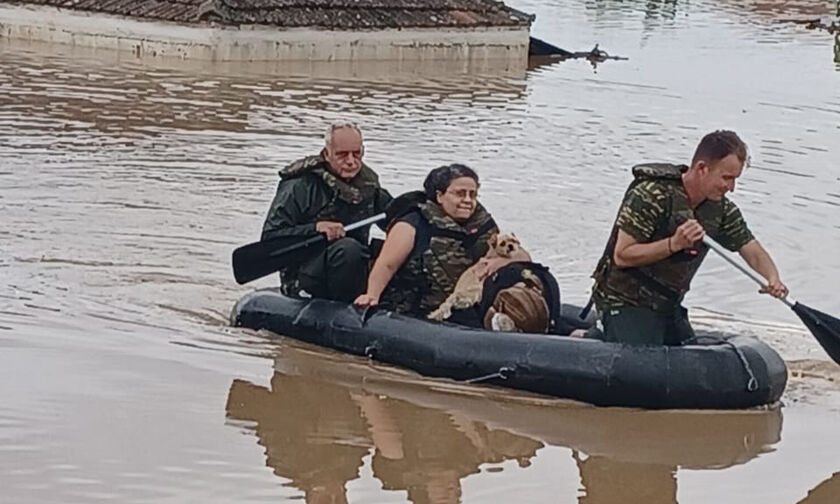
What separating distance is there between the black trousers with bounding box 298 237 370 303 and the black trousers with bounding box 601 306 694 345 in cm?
173

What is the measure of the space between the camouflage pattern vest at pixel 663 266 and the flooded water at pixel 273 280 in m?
0.57

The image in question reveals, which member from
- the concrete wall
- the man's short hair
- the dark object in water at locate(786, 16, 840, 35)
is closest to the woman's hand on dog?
the man's short hair

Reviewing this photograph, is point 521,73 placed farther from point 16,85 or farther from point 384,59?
point 16,85

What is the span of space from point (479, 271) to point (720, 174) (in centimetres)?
166

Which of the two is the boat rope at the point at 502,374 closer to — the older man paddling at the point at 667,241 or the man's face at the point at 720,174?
the older man paddling at the point at 667,241

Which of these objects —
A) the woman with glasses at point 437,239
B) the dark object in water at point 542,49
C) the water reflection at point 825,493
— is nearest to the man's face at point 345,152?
the woman with glasses at point 437,239

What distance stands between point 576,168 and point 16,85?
8.55m

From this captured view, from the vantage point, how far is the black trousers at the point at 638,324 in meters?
8.32

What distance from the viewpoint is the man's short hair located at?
7766 mm

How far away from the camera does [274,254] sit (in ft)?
31.5

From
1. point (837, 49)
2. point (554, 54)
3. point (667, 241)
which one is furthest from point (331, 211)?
point (837, 49)

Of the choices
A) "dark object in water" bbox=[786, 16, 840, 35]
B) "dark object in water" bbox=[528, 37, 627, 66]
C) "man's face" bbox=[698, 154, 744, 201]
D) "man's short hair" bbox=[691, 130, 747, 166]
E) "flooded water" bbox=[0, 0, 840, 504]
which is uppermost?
"man's short hair" bbox=[691, 130, 747, 166]

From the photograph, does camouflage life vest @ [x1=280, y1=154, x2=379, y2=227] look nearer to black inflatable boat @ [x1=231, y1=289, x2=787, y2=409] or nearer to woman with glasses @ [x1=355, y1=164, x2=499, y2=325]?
woman with glasses @ [x1=355, y1=164, x2=499, y2=325]

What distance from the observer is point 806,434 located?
8.16 meters
